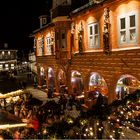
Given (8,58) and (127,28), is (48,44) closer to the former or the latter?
(127,28)

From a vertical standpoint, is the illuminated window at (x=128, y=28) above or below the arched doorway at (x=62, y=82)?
above

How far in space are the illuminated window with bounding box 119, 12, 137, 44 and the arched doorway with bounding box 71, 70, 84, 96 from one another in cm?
992

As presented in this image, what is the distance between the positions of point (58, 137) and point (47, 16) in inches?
1305

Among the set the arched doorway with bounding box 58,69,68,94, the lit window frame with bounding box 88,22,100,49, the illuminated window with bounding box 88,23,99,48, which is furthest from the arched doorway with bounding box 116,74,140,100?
the arched doorway with bounding box 58,69,68,94

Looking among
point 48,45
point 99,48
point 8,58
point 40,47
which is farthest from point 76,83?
point 8,58

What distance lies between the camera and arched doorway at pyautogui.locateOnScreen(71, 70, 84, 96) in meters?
29.4

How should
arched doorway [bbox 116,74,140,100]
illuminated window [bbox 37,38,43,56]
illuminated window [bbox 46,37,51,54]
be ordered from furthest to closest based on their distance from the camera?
illuminated window [bbox 37,38,43,56], illuminated window [bbox 46,37,51,54], arched doorway [bbox 116,74,140,100]

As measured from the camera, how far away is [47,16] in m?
42.6

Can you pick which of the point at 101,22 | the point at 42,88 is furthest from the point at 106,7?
the point at 42,88

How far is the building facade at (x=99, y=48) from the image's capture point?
19.0 meters

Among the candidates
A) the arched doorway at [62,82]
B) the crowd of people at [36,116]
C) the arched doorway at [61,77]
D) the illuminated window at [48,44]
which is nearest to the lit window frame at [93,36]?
the crowd of people at [36,116]

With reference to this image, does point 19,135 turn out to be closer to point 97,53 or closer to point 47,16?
point 97,53

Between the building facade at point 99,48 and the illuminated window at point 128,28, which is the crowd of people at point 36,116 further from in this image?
the illuminated window at point 128,28

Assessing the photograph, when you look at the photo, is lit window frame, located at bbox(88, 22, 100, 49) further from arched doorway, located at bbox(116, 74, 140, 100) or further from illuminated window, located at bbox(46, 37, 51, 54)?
illuminated window, located at bbox(46, 37, 51, 54)
